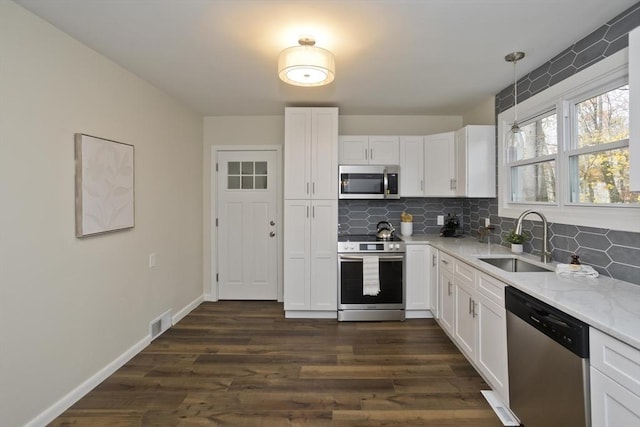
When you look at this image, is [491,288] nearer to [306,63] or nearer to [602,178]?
[602,178]

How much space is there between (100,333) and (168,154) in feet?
5.91

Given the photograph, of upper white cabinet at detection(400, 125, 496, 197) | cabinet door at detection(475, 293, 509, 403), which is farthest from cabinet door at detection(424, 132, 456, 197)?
cabinet door at detection(475, 293, 509, 403)


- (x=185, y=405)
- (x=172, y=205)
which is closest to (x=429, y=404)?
(x=185, y=405)

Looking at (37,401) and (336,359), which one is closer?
(37,401)

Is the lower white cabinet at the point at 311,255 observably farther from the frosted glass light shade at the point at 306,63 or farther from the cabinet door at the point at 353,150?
the frosted glass light shade at the point at 306,63

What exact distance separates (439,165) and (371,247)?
131 cm

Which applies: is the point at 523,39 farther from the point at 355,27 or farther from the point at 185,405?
the point at 185,405

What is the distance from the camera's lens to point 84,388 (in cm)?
208

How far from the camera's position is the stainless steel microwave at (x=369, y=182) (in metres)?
3.52

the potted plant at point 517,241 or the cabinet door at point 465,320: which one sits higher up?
the potted plant at point 517,241

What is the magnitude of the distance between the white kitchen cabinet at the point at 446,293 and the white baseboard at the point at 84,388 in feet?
9.31

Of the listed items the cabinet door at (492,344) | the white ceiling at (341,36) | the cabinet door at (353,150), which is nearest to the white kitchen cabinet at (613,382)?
the cabinet door at (492,344)

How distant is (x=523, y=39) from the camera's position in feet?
6.84

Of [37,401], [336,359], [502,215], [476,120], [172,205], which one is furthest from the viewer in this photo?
[476,120]
